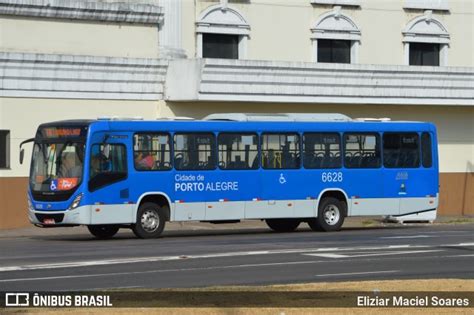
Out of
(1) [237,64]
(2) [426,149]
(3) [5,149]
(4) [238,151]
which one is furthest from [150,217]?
(1) [237,64]

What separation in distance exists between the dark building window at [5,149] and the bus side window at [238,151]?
7249 millimetres

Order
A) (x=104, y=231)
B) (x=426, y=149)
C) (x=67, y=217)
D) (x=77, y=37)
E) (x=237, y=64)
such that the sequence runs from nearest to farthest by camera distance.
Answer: (x=67, y=217) → (x=104, y=231) → (x=426, y=149) → (x=77, y=37) → (x=237, y=64)

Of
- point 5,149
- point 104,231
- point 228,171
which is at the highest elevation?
point 5,149

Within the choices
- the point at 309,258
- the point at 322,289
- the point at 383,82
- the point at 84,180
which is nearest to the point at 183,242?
the point at 84,180

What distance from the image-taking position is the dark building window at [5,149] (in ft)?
111

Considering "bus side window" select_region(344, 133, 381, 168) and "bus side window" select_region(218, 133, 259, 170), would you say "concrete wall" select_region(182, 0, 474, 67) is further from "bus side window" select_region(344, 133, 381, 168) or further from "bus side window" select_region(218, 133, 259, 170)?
"bus side window" select_region(218, 133, 259, 170)

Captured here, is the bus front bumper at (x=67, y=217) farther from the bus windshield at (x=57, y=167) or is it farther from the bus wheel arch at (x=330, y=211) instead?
the bus wheel arch at (x=330, y=211)

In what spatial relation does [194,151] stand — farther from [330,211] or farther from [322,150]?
[330,211]

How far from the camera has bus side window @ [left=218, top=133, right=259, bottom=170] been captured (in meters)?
30.0

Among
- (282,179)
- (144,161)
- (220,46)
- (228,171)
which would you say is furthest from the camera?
(220,46)

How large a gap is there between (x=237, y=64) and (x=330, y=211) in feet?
22.9

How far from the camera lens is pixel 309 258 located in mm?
21969

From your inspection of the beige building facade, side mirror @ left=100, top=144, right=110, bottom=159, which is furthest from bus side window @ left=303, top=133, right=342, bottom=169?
the beige building facade

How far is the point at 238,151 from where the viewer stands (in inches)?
1192
